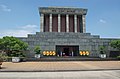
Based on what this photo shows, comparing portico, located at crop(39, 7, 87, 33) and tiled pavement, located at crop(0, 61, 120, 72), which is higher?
portico, located at crop(39, 7, 87, 33)

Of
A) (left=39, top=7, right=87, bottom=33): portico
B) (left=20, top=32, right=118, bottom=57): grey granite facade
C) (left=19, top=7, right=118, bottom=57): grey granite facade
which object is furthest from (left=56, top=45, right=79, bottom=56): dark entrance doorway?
(left=39, top=7, right=87, bottom=33): portico

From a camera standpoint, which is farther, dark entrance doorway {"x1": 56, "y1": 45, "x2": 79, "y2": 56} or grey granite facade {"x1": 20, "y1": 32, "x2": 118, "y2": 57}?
dark entrance doorway {"x1": 56, "y1": 45, "x2": 79, "y2": 56}

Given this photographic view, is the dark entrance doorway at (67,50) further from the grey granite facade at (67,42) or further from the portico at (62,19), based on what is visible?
the portico at (62,19)

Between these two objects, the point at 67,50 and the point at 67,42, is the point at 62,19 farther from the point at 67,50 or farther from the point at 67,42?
the point at 67,42

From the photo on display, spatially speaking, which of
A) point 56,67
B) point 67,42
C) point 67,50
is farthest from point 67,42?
point 56,67

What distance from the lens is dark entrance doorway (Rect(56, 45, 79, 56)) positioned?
144 ft

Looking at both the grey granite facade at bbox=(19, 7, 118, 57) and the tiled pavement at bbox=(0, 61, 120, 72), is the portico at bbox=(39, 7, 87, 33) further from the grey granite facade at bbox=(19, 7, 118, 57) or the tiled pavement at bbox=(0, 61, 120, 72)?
the tiled pavement at bbox=(0, 61, 120, 72)

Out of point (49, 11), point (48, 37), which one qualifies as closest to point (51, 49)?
point (48, 37)

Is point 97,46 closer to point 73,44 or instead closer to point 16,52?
point 73,44

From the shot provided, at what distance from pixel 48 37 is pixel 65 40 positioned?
12.8 ft

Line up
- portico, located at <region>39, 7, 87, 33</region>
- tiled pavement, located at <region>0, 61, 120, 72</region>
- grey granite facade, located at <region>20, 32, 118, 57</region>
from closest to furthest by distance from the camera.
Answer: tiled pavement, located at <region>0, 61, 120, 72</region>
grey granite facade, located at <region>20, 32, 118, 57</region>
portico, located at <region>39, 7, 87, 33</region>

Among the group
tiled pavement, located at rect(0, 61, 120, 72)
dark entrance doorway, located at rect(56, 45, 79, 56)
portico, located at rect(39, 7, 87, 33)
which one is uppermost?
portico, located at rect(39, 7, 87, 33)

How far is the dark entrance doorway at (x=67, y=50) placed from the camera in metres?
44.0

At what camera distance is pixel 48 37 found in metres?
42.8
